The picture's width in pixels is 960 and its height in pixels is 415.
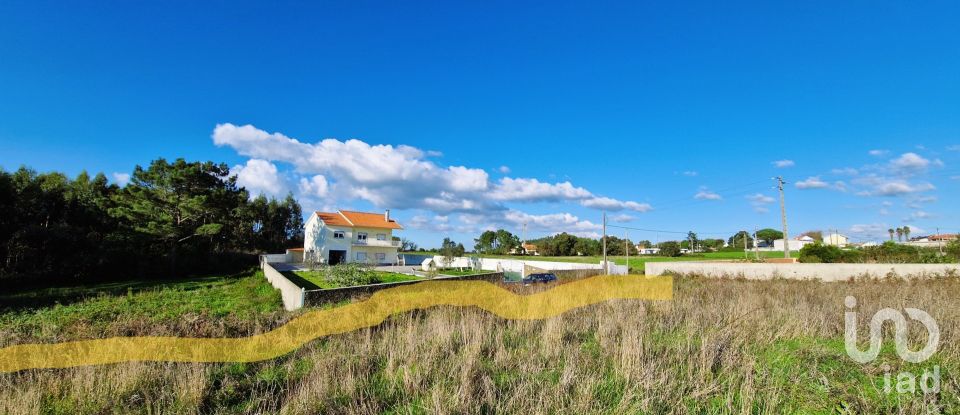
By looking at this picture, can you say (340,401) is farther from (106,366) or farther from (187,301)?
(187,301)

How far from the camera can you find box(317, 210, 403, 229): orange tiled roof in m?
38.2

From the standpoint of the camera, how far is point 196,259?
33.1m

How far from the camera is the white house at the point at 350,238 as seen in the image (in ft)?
122

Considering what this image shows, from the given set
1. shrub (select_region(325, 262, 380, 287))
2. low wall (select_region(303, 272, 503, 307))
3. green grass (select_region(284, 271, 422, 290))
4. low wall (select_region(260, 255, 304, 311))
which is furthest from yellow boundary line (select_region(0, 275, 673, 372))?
green grass (select_region(284, 271, 422, 290))

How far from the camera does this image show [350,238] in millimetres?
38312

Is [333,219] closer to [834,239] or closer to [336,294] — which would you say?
[336,294]

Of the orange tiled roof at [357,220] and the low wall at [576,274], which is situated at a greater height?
the orange tiled roof at [357,220]

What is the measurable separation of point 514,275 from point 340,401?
30778 millimetres

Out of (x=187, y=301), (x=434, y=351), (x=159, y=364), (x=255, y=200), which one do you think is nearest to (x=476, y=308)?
(x=434, y=351)

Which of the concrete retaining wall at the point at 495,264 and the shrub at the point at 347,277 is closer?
the shrub at the point at 347,277

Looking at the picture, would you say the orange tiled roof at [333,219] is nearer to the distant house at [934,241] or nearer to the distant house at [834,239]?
the distant house at [934,241]

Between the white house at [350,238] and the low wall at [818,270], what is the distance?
89.0ft

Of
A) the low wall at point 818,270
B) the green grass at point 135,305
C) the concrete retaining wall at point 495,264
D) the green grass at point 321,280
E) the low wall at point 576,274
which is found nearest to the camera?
the green grass at point 135,305

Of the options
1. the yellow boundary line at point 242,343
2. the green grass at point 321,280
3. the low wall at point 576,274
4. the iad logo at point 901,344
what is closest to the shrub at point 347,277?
the green grass at point 321,280
